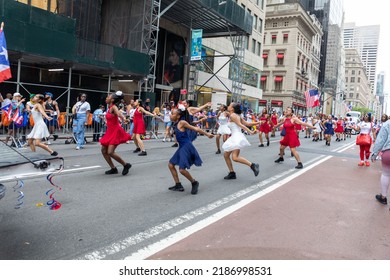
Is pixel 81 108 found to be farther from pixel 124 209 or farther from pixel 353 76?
pixel 353 76

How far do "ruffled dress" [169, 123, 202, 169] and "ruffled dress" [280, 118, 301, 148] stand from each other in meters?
4.86

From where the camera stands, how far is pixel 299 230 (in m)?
4.69

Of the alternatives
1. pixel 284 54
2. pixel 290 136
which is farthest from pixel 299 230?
pixel 284 54

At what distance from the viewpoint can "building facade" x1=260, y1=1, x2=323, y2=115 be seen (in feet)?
190

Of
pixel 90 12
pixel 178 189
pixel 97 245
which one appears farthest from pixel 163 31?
pixel 97 245

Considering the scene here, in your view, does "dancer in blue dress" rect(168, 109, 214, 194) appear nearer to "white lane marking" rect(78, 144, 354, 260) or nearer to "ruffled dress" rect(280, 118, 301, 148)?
"white lane marking" rect(78, 144, 354, 260)

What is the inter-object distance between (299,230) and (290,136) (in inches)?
237

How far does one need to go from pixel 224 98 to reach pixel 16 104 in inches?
983

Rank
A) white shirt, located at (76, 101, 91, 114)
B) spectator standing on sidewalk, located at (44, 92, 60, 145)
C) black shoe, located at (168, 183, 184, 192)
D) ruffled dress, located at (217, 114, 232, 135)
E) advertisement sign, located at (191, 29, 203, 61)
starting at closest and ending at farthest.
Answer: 1. black shoe, located at (168, 183, 184, 192)
2. ruffled dress, located at (217, 114, 232, 135)
3. white shirt, located at (76, 101, 91, 114)
4. spectator standing on sidewalk, located at (44, 92, 60, 145)
5. advertisement sign, located at (191, 29, 203, 61)

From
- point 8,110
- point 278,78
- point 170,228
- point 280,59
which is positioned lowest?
point 170,228

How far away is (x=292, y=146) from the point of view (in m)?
10.3

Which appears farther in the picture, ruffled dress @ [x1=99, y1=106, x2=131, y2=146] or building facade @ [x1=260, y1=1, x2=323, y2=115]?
building facade @ [x1=260, y1=1, x2=323, y2=115]

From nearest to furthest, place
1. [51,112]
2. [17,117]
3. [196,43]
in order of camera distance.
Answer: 1. [17,117]
2. [51,112]
3. [196,43]

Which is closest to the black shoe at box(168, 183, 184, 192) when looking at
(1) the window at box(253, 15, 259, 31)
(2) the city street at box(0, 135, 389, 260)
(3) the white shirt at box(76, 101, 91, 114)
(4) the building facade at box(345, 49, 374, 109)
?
(2) the city street at box(0, 135, 389, 260)
